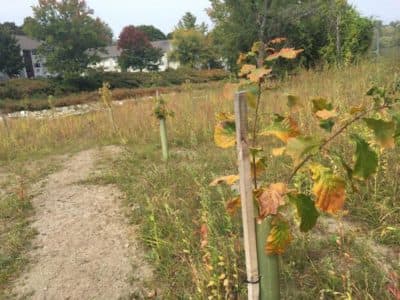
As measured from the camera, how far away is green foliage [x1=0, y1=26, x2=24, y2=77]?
32.0 m

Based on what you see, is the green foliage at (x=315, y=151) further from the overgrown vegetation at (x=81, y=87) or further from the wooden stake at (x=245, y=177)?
the overgrown vegetation at (x=81, y=87)

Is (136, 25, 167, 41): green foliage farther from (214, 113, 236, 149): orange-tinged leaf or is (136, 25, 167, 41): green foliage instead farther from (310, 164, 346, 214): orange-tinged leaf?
(310, 164, 346, 214): orange-tinged leaf

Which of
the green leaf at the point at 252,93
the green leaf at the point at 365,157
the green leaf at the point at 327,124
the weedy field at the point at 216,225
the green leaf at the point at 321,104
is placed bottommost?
the weedy field at the point at 216,225

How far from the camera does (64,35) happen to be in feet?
96.4

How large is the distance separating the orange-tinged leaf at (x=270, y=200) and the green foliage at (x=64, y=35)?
2976cm

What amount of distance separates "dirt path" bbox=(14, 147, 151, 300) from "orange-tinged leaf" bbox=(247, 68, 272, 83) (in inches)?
58.4

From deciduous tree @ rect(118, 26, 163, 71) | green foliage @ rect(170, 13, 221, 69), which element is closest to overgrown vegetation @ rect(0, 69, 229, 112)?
green foliage @ rect(170, 13, 221, 69)

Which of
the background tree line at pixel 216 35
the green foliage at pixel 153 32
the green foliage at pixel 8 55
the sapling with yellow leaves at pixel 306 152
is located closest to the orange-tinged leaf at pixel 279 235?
the sapling with yellow leaves at pixel 306 152

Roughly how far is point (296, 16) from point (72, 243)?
10983mm

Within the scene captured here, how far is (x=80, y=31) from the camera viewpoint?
29844 mm

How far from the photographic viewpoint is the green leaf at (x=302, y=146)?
106 centimetres

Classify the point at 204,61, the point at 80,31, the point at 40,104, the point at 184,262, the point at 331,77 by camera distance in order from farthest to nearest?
the point at 204,61
the point at 80,31
the point at 40,104
the point at 331,77
the point at 184,262

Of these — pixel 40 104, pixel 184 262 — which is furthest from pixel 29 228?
pixel 40 104

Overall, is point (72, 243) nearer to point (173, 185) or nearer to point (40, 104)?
point (173, 185)
